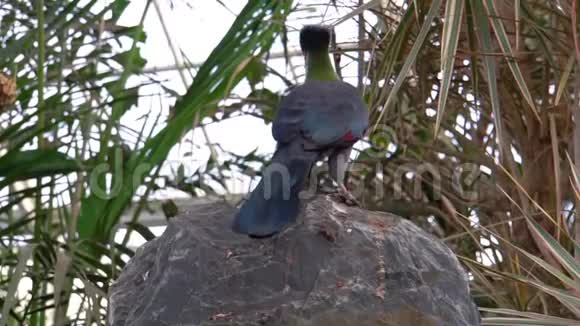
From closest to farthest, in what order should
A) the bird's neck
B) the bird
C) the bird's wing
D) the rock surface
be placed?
the rock surface
the bird
the bird's wing
the bird's neck

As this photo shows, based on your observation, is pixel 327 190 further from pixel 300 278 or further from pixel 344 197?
pixel 300 278

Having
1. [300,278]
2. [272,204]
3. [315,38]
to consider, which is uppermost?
[315,38]

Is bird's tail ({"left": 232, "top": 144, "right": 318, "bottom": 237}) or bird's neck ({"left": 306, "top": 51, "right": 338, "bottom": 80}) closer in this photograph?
bird's tail ({"left": 232, "top": 144, "right": 318, "bottom": 237})

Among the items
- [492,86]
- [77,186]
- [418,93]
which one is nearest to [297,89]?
[492,86]

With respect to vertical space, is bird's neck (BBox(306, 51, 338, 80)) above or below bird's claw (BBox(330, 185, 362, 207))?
above

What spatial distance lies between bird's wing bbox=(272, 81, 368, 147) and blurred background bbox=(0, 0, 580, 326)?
0.09m

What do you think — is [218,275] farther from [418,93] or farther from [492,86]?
[418,93]

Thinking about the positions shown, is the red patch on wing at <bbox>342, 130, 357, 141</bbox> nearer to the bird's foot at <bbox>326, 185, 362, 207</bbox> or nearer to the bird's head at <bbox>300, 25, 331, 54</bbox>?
the bird's foot at <bbox>326, 185, 362, 207</bbox>

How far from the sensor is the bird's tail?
1603 millimetres

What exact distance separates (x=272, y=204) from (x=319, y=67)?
526mm

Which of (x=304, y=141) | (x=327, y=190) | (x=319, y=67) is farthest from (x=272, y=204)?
(x=319, y=67)

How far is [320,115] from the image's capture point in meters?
1.84

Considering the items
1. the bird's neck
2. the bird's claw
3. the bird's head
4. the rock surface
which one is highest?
the bird's head

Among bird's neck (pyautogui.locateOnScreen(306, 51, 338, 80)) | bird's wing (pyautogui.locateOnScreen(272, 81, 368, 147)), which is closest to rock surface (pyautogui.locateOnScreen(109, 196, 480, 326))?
bird's wing (pyautogui.locateOnScreen(272, 81, 368, 147))
